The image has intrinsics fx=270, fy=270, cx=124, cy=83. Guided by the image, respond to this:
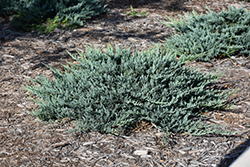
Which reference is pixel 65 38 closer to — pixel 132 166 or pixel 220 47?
pixel 220 47

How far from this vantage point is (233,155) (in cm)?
313

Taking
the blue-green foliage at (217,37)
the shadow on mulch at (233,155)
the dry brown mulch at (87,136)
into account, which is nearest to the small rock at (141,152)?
the dry brown mulch at (87,136)

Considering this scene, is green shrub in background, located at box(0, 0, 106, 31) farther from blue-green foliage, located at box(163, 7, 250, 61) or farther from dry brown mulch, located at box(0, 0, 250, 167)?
blue-green foliage, located at box(163, 7, 250, 61)

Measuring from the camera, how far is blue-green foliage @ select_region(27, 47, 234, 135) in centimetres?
346

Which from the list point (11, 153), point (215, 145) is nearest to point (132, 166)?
point (215, 145)

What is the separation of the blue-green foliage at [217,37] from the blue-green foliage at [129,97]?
169cm

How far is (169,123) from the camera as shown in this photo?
341cm

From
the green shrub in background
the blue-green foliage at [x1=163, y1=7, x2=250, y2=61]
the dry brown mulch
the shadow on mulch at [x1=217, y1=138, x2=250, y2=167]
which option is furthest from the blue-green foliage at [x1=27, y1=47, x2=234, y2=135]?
the green shrub in background

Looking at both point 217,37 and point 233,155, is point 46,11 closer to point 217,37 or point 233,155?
point 217,37

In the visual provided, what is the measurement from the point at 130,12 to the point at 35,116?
438cm

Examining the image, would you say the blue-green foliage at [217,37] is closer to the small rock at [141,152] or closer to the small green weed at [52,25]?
the small green weed at [52,25]

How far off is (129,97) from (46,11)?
168 inches

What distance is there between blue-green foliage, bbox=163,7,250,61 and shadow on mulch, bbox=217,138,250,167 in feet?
7.64

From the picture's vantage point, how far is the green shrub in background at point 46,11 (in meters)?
6.58
